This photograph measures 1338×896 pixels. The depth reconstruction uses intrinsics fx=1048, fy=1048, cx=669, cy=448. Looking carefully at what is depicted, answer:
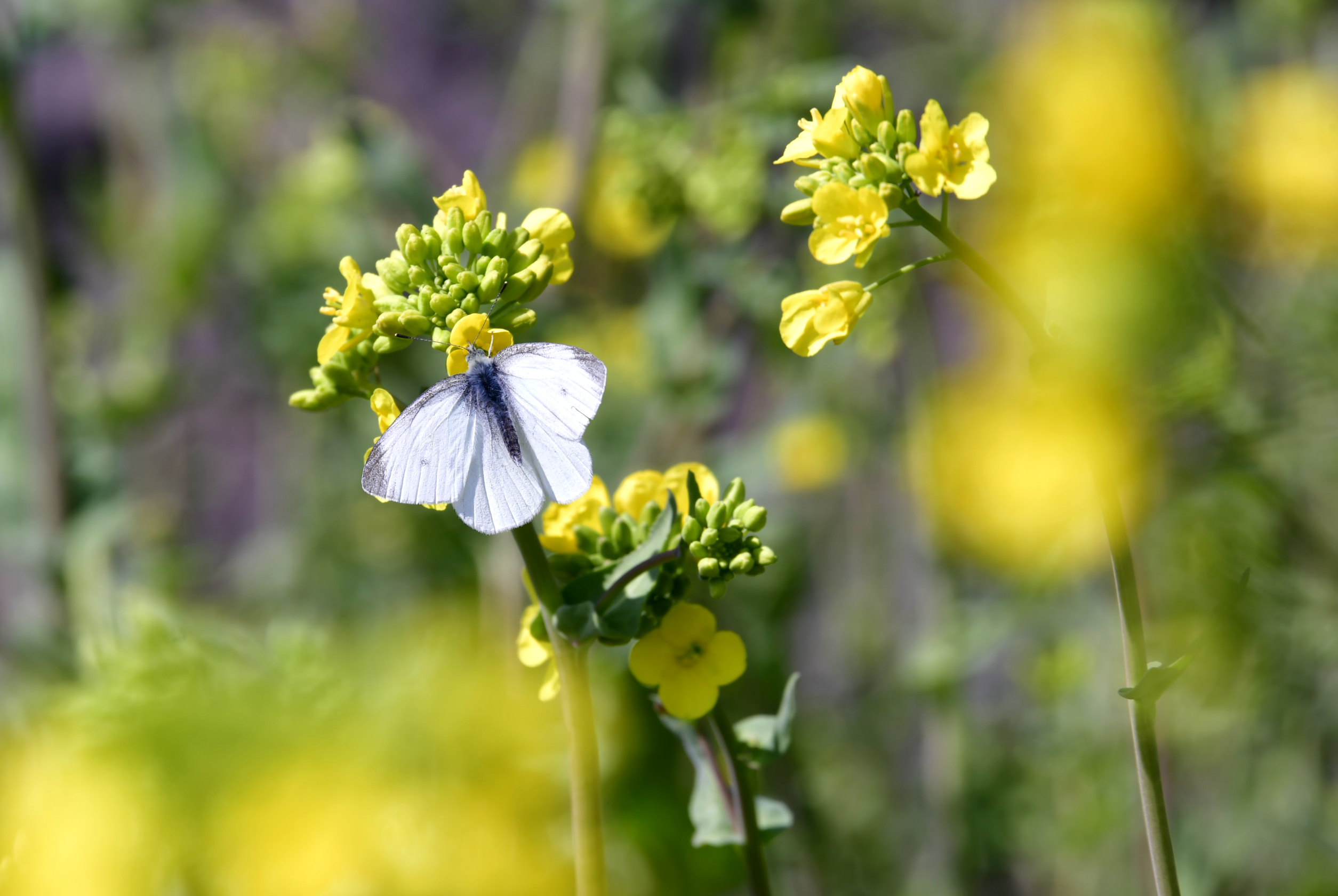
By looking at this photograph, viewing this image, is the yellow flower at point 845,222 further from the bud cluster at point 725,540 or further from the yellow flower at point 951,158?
the bud cluster at point 725,540

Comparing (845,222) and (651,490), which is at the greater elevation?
(845,222)

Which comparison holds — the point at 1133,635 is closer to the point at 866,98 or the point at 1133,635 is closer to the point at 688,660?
the point at 688,660

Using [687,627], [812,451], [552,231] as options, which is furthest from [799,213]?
[812,451]

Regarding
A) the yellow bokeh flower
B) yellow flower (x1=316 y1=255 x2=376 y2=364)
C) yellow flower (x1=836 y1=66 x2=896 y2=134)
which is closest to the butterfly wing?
yellow flower (x1=316 y1=255 x2=376 y2=364)

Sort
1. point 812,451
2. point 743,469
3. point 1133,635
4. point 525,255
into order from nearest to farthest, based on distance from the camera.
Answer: point 1133,635
point 525,255
point 743,469
point 812,451

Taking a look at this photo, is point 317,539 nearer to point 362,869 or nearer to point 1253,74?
point 362,869

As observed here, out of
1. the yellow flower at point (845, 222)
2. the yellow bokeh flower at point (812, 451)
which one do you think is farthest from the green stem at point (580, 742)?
the yellow bokeh flower at point (812, 451)
